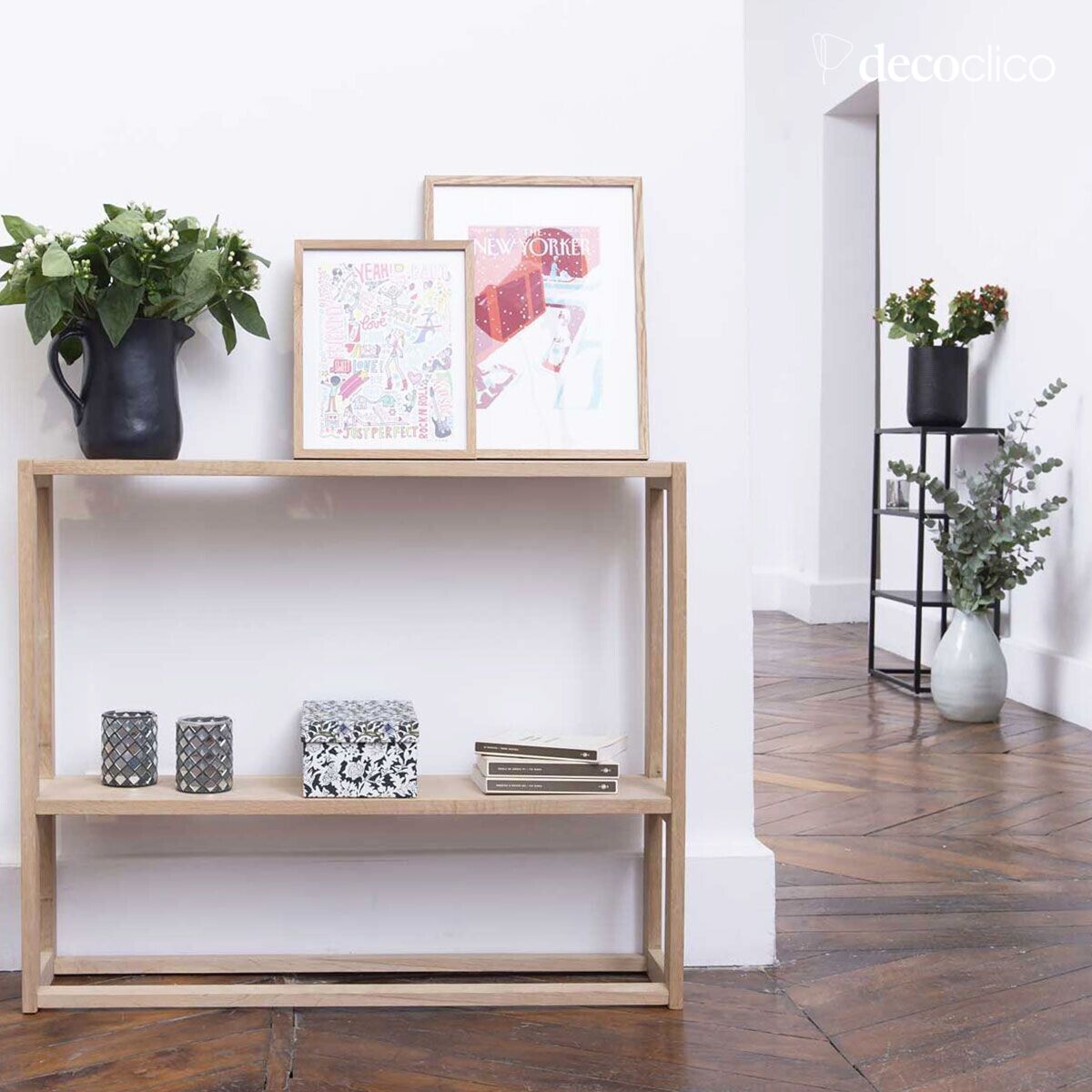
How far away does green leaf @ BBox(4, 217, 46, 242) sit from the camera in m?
1.90

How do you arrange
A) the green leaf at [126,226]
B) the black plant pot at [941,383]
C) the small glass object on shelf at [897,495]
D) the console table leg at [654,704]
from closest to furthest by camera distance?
the green leaf at [126,226] < the console table leg at [654,704] < the black plant pot at [941,383] < the small glass object on shelf at [897,495]

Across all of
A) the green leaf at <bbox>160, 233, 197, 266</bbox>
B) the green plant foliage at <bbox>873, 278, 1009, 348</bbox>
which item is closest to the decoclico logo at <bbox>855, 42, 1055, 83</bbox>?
the green plant foliage at <bbox>873, 278, 1009, 348</bbox>

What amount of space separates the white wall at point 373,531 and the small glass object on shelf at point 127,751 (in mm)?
137

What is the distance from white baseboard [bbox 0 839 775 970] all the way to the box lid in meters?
0.28

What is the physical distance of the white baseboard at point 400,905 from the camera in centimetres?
214

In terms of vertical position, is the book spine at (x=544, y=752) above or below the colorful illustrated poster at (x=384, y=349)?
below

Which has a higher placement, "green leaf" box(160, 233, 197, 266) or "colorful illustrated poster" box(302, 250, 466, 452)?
"green leaf" box(160, 233, 197, 266)

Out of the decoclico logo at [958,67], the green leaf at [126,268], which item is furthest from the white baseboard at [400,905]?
the decoclico logo at [958,67]

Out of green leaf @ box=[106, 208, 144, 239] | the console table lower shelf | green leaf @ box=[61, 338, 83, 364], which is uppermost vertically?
green leaf @ box=[106, 208, 144, 239]

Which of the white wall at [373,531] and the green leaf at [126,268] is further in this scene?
the white wall at [373,531]

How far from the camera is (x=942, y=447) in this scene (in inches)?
208

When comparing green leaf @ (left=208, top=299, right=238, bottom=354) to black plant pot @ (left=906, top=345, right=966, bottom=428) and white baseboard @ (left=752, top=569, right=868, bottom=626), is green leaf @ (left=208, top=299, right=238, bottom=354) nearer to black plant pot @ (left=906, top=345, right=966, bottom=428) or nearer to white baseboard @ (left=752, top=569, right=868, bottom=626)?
black plant pot @ (left=906, top=345, right=966, bottom=428)

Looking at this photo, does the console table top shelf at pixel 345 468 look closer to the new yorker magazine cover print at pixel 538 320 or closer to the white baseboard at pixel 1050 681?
the new yorker magazine cover print at pixel 538 320

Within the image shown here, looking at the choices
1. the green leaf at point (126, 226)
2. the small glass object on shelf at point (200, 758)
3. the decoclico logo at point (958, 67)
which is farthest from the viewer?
the decoclico logo at point (958, 67)
